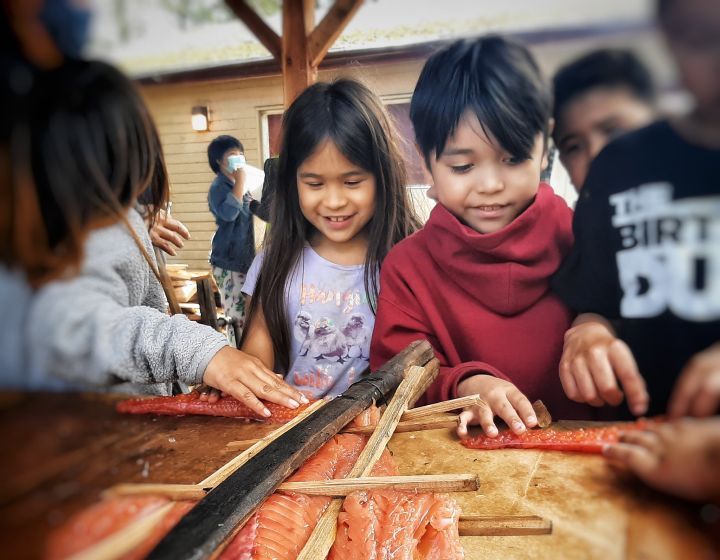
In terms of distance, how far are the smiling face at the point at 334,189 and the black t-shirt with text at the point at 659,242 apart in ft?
2.10

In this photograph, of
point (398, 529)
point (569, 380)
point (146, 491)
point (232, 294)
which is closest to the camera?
point (146, 491)

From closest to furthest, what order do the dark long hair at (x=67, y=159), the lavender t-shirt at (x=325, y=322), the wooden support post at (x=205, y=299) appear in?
the dark long hair at (x=67, y=159), the wooden support post at (x=205, y=299), the lavender t-shirt at (x=325, y=322)

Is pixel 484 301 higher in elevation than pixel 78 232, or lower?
lower

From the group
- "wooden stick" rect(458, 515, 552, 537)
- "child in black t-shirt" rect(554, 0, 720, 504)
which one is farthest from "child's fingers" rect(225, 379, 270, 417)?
"child in black t-shirt" rect(554, 0, 720, 504)

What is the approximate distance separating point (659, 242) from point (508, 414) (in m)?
0.58

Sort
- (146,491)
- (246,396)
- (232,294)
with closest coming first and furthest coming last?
(146,491)
(246,396)
(232,294)

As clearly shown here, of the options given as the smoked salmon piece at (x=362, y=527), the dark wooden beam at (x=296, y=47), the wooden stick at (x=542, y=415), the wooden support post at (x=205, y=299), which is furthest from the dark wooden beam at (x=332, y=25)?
the wooden stick at (x=542, y=415)

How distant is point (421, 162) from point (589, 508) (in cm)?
57

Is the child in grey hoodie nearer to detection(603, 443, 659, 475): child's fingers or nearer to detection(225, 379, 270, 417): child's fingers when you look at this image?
detection(603, 443, 659, 475): child's fingers

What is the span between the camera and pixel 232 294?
4.45 ft

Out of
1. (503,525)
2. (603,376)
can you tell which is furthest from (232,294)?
(603,376)

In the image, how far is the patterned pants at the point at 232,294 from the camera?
1120mm

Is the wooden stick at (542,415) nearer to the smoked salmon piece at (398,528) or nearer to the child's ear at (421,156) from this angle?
the smoked salmon piece at (398,528)

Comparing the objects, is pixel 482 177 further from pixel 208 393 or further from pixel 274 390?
pixel 208 393
